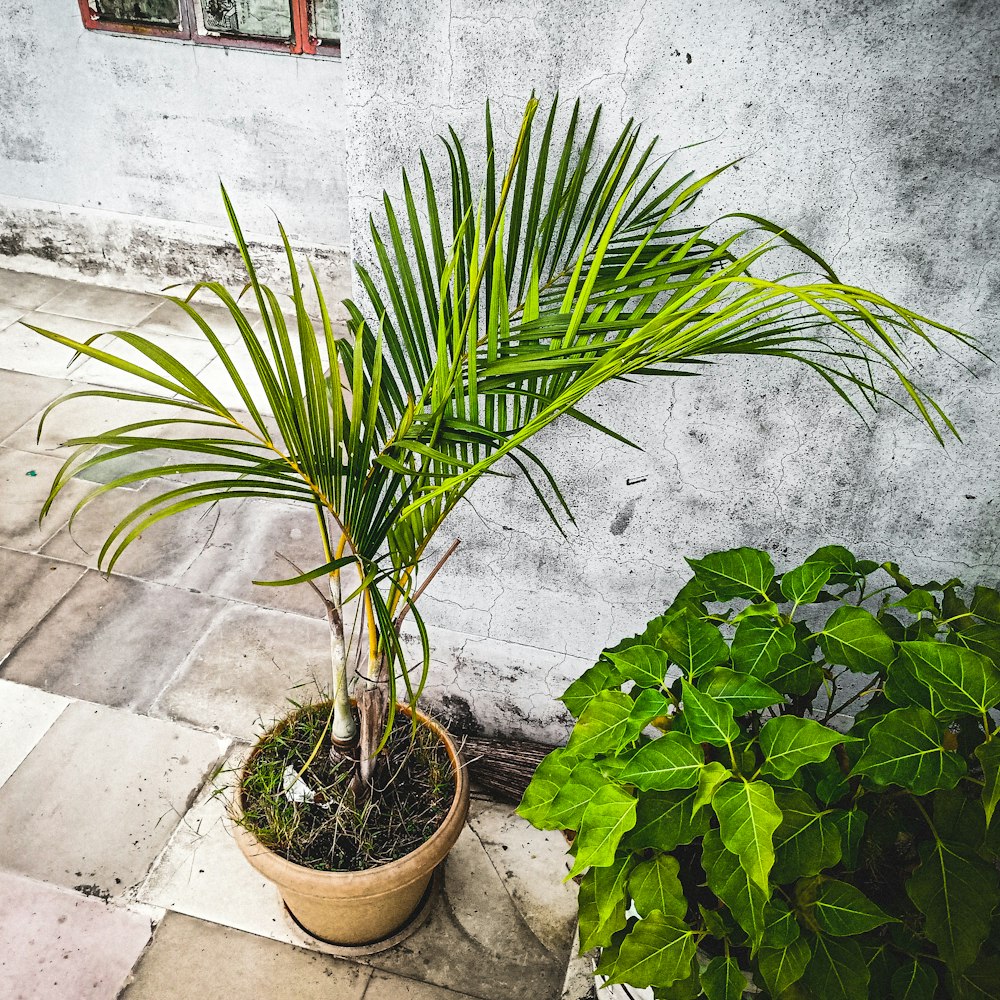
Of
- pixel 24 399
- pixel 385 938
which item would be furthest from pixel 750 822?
pixel 24 399

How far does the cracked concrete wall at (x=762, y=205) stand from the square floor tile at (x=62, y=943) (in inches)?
43.7

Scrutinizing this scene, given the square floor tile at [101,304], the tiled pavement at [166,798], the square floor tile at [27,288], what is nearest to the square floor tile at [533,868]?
the tiled pavement at [166,798]

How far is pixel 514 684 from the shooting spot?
211 cm

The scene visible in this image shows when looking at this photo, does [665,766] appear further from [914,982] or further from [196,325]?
[196,325]

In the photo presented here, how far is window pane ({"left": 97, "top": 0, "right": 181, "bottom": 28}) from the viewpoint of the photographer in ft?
11.6

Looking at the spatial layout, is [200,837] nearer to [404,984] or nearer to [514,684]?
[404,984]

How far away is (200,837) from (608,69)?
1.82 m

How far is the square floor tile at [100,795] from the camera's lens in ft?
6.37

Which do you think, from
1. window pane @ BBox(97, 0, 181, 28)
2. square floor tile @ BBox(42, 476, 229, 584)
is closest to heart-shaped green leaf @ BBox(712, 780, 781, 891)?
square floor tile @ BBox(42, 476, 229, 584)

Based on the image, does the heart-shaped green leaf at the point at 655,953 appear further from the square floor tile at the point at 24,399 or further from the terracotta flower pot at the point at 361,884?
the square floor tile at the point at 24,399

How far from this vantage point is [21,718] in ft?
7.37

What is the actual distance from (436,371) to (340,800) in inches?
35.9

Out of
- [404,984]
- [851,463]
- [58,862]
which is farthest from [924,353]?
[58,862]

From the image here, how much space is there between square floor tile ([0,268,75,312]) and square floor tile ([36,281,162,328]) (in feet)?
0.11
